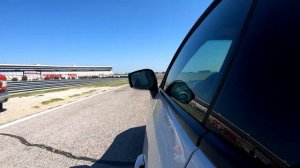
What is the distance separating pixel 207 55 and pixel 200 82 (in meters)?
0.22

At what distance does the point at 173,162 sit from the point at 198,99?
0.45 m

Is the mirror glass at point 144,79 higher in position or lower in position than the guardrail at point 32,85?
higher

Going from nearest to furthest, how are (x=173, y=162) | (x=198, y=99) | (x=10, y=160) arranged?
(x=173, y=162), (x=198, y=99), (x=10, y=160)

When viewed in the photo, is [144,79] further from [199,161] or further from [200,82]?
[199,161]

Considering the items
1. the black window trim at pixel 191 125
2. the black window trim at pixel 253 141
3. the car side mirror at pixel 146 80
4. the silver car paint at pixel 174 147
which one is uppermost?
the car side mirror at pixel 146 80

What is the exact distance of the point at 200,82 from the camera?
6.15 feet

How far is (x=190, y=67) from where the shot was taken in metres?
2.43

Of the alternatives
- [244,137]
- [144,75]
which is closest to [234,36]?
[244,137]

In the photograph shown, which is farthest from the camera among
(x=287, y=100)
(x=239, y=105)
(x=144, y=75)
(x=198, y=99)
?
(x=144, y=75)

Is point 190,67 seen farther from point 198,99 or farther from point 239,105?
point 239,105

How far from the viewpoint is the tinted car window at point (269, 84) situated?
882 mm

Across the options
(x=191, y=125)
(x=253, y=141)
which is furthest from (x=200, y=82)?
(x=253, y=141)

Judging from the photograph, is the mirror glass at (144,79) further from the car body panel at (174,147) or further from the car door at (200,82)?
Answer: the car body panel at (174,147)

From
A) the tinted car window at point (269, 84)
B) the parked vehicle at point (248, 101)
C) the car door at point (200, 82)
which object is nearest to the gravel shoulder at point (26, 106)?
the car door at point (200, 82)
